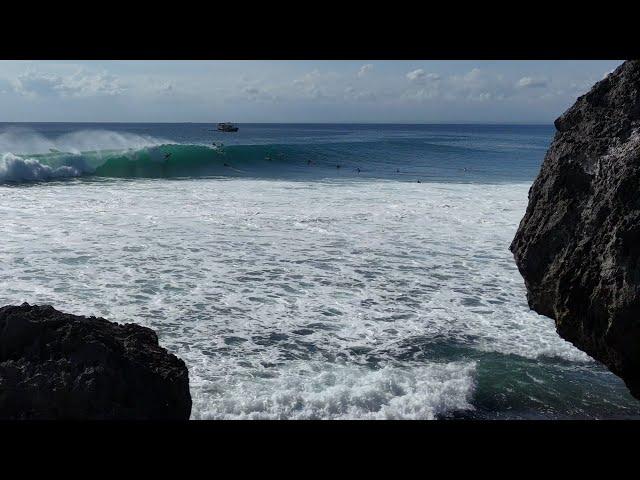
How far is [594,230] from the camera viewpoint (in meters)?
3.92

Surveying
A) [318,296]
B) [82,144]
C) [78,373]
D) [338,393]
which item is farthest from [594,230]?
[82,144]

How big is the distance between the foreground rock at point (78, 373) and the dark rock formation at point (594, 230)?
8.54 ft

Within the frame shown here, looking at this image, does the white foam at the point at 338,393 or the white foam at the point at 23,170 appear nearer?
the white foam at the point at 338,393

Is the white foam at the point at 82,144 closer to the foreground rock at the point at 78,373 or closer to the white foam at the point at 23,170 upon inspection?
the white foam at the point at 23,170

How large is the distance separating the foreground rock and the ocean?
1863 millimetres

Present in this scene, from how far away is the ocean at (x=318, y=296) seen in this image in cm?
552

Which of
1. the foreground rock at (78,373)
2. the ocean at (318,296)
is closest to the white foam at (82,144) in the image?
the ocean at (318,296)

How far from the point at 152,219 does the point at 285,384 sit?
938 cm

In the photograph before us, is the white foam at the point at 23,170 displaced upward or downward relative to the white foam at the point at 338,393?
downward

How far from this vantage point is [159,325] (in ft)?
23.3

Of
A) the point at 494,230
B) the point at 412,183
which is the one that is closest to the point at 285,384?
the point at 494,230

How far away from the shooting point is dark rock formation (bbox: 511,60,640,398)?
11.6 feet
